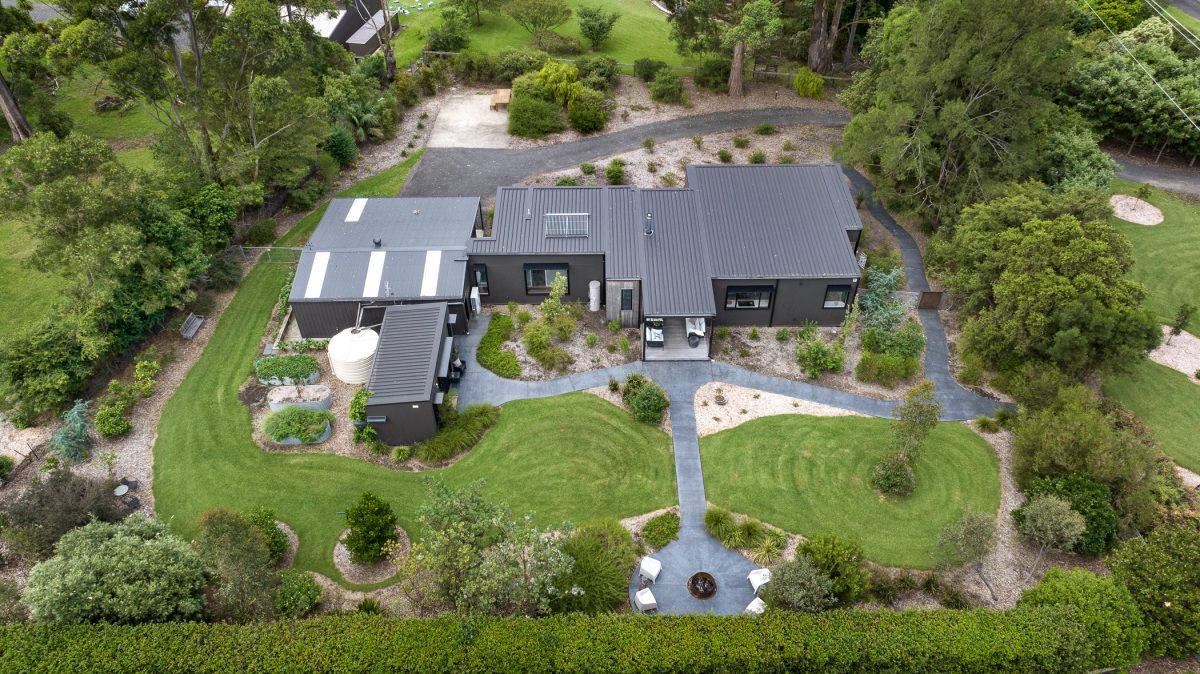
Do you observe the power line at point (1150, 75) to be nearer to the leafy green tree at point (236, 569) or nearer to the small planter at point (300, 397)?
the small planter at point (300, 397)

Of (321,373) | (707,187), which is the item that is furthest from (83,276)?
(707,187)

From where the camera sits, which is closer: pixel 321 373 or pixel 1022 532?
pixel 1022 532

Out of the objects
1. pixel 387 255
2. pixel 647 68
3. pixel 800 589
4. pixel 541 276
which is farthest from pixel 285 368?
pixel 647 68

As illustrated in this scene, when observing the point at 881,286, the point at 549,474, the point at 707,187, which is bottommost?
the point at 549,474

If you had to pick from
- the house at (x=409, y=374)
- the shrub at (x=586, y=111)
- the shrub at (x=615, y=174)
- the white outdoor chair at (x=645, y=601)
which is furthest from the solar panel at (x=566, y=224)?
the white outdoor chair at (x=645, y=601)

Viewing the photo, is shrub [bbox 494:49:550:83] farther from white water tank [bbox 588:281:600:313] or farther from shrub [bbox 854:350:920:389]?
shrub [bbox 854:350:920:389]

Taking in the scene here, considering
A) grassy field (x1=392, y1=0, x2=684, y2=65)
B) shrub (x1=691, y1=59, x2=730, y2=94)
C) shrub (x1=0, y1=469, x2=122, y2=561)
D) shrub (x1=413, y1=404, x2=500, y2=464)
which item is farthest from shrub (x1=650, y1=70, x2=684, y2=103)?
shrub (x1=0, y1=469, x2=122, y2=561)

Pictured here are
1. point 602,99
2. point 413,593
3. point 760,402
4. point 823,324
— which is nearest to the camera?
point 413,593

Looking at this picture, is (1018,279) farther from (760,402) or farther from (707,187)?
(707,187)
